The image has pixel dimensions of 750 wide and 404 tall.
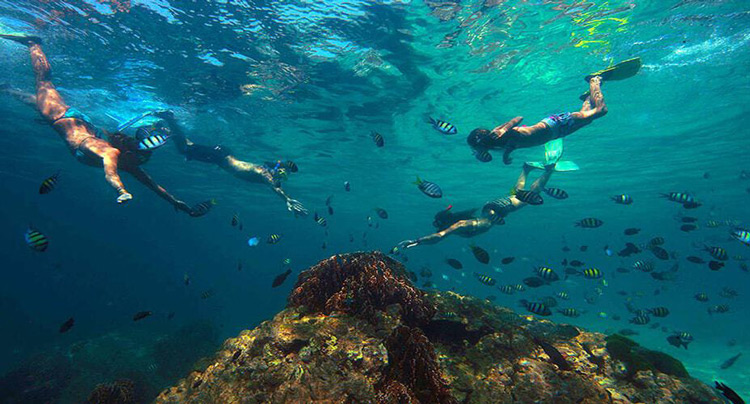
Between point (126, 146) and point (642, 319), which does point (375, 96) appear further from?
point (642, 319)

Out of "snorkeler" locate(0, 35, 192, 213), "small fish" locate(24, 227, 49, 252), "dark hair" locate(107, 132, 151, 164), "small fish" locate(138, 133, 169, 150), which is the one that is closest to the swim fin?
"small fish" locate(138, 133, 169, 150)

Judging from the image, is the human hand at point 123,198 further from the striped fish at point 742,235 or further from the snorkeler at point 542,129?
the striped fish at point 742,235

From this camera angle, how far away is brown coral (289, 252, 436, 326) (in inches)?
211

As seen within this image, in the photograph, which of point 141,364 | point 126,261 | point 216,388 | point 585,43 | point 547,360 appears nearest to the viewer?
point 216,388

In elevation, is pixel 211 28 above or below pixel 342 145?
above

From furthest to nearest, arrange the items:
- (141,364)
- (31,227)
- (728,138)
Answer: (728,138), (141,364), (31,227)

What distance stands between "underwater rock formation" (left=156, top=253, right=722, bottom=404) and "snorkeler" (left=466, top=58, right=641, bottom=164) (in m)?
3.92

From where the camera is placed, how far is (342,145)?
2500 cm

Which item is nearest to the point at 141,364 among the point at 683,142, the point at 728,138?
the point at 683,142

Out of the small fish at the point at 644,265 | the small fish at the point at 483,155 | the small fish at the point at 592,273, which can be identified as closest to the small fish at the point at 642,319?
the small fish at the point at 644,265

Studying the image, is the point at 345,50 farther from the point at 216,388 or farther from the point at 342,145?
the point at 216,388

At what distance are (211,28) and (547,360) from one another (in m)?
15.5

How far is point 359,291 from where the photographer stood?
17.9ft

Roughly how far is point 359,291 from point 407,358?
6.13 ft
